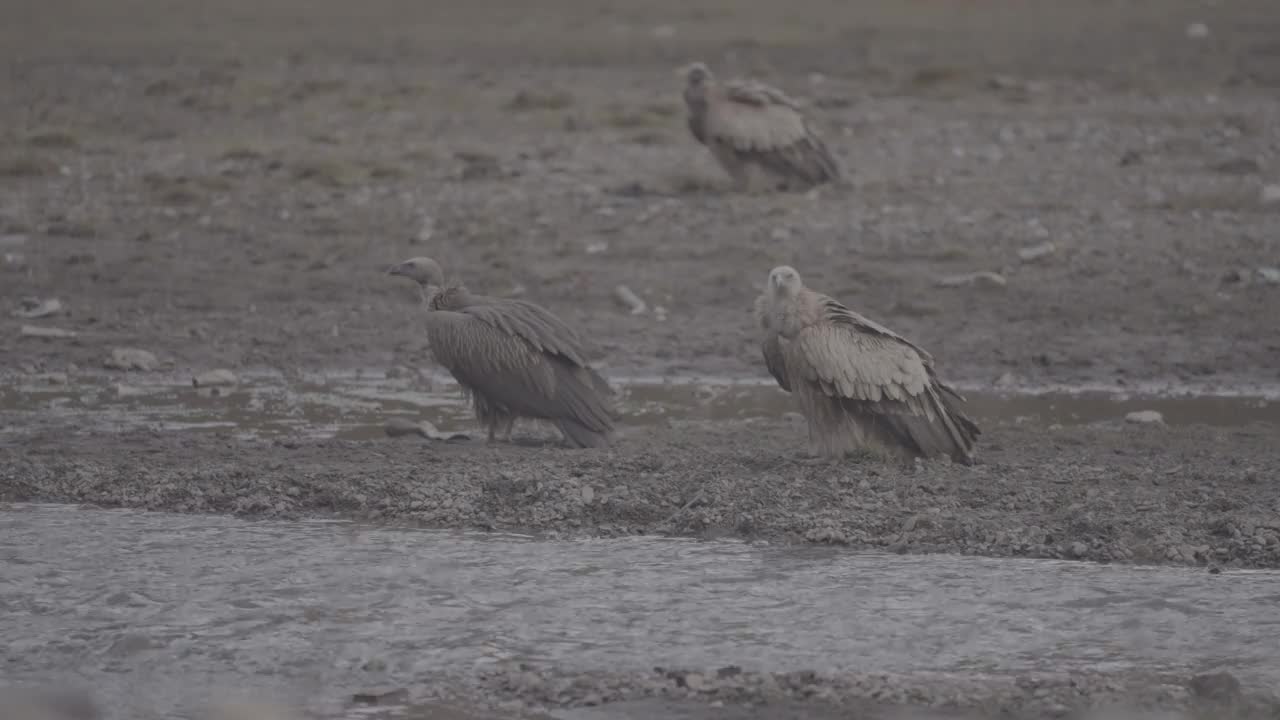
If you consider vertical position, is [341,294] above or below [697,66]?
below

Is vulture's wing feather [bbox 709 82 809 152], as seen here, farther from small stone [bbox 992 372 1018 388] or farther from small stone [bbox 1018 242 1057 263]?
small stone [bbox 992 372 1018 388]

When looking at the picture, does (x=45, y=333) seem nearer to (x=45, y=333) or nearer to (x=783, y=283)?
(x=45, y=333)

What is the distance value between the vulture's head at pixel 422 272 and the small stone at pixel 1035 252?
15.0 ft

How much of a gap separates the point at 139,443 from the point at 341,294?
12.0 feet

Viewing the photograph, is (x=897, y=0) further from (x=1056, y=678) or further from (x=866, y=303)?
(x=1056, y=678)

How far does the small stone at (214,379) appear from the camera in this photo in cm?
1032

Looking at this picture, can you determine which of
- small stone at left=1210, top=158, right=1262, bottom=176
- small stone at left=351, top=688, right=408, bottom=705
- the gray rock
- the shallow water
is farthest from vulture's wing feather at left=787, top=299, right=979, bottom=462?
small stone at left=1210, top=158, right=1262, bottom=176

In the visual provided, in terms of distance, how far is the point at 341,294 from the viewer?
12.3m

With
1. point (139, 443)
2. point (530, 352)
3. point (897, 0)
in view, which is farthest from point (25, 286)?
point (897, 0)

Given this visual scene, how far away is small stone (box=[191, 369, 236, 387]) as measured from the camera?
10.3 metres

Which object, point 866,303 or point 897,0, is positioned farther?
point 897,0

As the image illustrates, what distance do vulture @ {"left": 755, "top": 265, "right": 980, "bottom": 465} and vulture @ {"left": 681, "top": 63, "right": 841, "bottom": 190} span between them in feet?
20.9

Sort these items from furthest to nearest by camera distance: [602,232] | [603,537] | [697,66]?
[697,66] → [602,232] → [603,537]

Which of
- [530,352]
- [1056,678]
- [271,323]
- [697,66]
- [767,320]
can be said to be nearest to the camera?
[1056,678]
